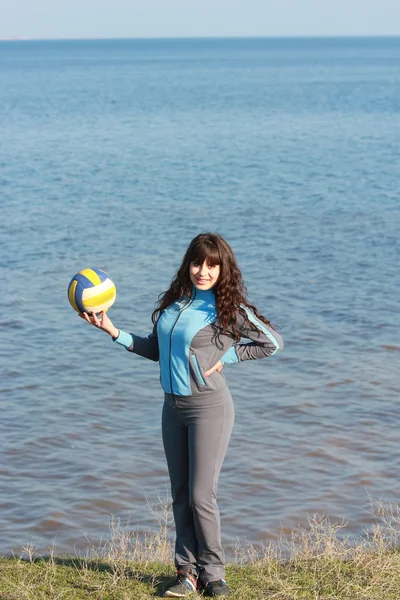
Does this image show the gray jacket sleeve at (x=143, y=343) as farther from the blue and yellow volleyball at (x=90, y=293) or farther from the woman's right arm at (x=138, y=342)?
the blue and yellow volleyball at (x=90, y=293)

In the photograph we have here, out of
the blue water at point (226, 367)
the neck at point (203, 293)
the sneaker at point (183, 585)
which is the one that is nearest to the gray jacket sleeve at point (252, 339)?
the neck at point (203, 293)

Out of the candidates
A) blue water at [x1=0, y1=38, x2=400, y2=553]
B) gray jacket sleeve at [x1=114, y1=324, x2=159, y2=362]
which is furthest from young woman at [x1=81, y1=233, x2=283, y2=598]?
blue water at [x1=0, y1=38, x2=400, y2=553]

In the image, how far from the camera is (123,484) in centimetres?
932

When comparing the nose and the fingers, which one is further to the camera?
the fingers

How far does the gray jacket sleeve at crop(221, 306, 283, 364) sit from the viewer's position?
541cm

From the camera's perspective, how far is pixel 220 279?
542 centimetres

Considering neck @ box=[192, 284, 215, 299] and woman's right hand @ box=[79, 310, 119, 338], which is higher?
neck @ box=[192, 284, 215, 299]

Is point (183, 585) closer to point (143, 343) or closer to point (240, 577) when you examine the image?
point (240, 577)

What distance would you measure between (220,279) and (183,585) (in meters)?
1.77

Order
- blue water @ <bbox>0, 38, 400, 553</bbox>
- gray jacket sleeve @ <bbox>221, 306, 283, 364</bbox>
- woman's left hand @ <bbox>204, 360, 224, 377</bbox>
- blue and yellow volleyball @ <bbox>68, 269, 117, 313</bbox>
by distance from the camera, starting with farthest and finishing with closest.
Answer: blue water @ <bbox>0, 38, 400, 553</bbox> < blue and yellow volleyball @ <bbox>68, 269, 117, 313</bbox> < gray jacket sleeve @ <bbox>221, 306, 283, 364</bbox> < woman's left hand @ <bbox>204, 360, 224, 377</bbox>

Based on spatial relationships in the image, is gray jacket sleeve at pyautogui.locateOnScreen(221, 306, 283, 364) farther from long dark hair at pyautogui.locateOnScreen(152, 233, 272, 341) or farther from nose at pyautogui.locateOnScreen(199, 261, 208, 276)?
nose at pyautogui.locateOnScreen(199, 261, 208, 276)

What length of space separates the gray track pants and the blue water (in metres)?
2.76

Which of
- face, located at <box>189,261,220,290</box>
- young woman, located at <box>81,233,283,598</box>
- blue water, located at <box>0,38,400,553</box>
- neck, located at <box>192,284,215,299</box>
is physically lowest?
blue water, located at <box>0,38,400,553</box>

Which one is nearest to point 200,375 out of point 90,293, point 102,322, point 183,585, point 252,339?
point 252,339
